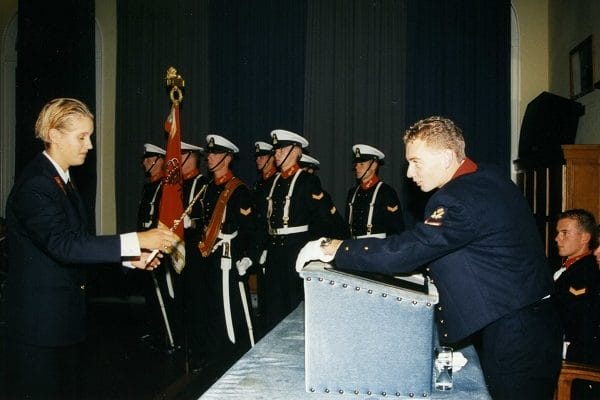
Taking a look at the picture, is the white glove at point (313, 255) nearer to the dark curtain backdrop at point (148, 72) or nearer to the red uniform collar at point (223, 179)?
the red uniform collar at point (223, 179)

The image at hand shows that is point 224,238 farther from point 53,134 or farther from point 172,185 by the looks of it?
point 53,134

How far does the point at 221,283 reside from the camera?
4.26 meters

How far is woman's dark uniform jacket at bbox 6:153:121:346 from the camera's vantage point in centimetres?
184

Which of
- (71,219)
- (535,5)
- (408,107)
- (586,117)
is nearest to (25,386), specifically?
(71,219)

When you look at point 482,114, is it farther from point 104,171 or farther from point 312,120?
point 104,171

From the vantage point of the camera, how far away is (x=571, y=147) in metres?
3.89

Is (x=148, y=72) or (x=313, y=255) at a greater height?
(x=148, y=72)

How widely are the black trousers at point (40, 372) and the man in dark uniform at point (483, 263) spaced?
0.86m

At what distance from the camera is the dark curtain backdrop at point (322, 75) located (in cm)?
609

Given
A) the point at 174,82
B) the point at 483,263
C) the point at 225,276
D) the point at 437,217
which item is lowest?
the point at 225,276

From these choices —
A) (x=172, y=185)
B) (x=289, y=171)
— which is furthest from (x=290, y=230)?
(x=172, y=185)

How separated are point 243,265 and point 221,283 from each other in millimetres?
229

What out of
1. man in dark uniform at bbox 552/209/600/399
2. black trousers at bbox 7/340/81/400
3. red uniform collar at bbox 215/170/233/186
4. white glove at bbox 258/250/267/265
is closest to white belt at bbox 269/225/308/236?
white glove at bbox 258/250/267/265

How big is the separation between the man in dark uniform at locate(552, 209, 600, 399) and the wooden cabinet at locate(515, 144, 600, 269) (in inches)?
42.9
